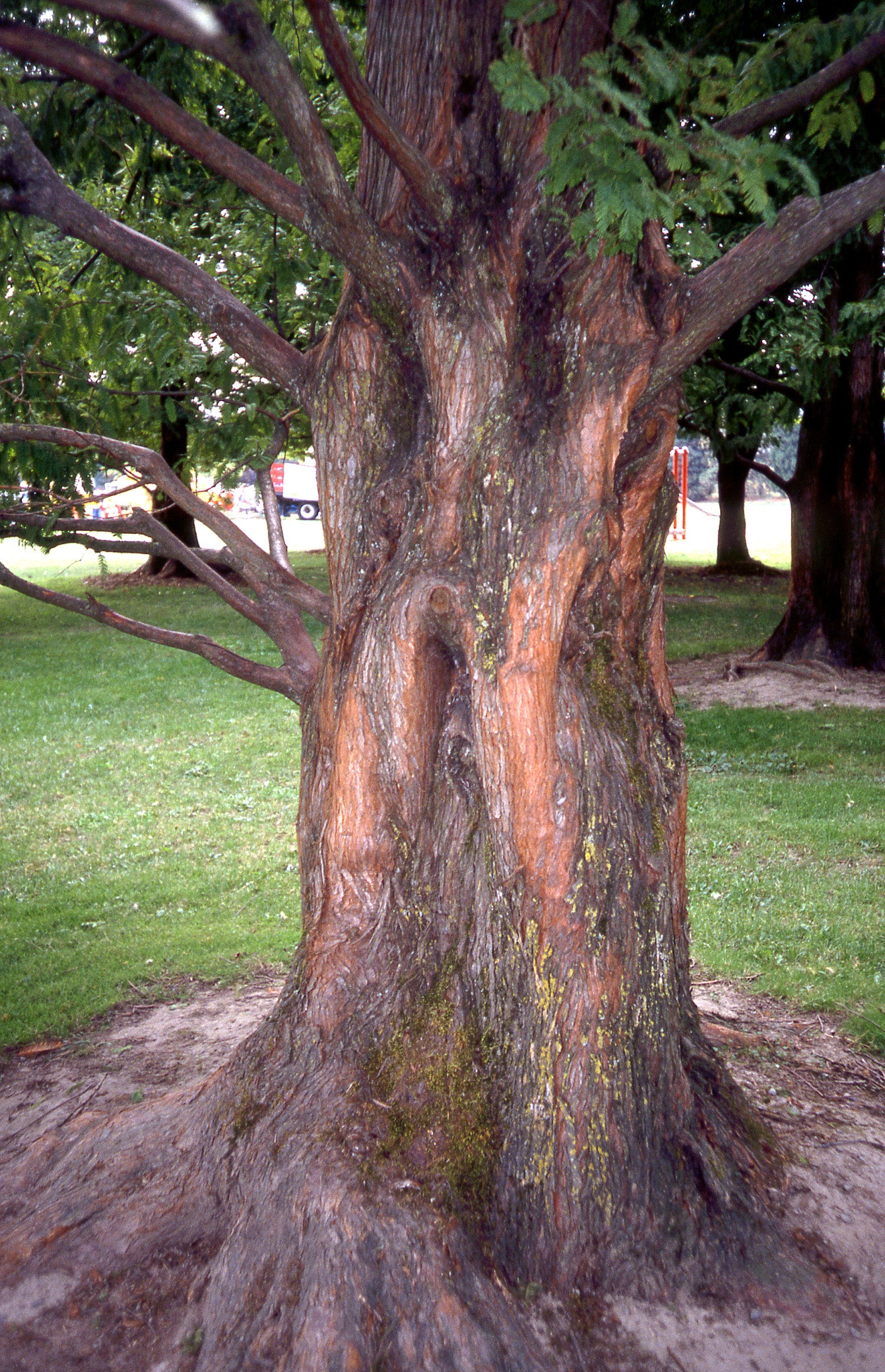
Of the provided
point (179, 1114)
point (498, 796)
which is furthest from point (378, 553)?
point (179, 1114)

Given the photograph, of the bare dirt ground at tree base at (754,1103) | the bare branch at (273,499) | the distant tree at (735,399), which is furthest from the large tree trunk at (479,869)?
the distant tree at (735,399)

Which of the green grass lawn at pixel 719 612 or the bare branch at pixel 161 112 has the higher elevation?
the bare branch at pixel 161 112

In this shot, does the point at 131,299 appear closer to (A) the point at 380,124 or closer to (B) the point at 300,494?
(A) the point at 380,124

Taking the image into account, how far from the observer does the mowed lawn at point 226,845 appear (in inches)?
225

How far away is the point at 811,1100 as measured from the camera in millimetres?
4289

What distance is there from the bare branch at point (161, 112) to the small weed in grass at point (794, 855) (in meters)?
4.13

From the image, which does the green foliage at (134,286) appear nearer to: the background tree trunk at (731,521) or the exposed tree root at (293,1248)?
the exposed tree root at (293,1248)

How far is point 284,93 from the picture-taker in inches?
116

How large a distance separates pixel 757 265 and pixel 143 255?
1.96m

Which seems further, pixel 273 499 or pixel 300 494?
pixel 300 494

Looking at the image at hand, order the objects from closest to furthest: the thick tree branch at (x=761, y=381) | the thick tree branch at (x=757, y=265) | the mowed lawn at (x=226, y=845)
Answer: the thick tree branch at (x=757, y=265) < the mowed lawn at (x=226, y=845) < the thick tree branch at (x=761, y=381)

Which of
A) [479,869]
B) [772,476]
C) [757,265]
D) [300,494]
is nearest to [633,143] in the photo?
[757,265]

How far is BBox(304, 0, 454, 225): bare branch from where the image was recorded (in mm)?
2766

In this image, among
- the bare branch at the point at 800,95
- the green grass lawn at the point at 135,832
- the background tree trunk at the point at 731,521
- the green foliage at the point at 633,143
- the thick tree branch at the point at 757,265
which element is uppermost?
the bare branch at the point at 800,95
